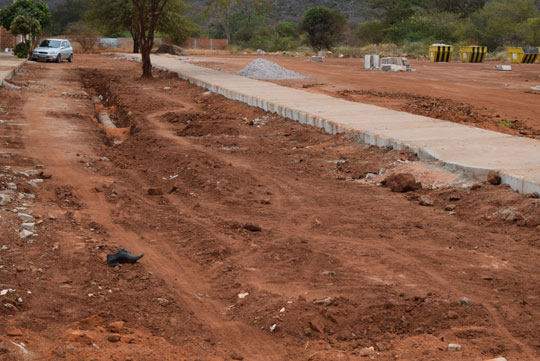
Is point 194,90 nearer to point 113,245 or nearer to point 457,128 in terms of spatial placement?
point 457,128

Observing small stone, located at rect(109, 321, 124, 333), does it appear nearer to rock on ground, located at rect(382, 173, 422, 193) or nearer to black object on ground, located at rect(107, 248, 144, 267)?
black object on ground, located at rect(107, 248, 144, 267)

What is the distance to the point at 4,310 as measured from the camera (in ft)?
16.4

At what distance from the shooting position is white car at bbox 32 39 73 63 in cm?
4138

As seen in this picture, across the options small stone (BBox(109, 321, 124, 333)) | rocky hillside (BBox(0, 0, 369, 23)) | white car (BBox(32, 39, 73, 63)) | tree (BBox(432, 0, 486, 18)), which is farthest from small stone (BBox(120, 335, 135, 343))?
rocky hillside (BBox(0, 0, 369, 23))

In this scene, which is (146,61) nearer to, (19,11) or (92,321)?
(19,11)

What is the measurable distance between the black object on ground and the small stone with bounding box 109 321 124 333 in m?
1.27

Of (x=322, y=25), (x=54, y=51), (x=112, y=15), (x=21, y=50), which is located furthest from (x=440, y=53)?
(x=322, y=25)

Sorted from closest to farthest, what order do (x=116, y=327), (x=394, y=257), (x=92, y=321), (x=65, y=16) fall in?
1. (x=116, y=327)
2. (x=92, y=321)
3. (x=394, y=257)
4. (x=65, y=16)

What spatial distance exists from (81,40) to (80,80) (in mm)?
35564

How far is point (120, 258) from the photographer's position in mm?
6188

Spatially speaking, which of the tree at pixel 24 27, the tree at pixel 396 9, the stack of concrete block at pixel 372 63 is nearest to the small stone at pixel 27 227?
the stack of concrete block at pixel 372 63

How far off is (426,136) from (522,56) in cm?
3342

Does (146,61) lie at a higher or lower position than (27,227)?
higher

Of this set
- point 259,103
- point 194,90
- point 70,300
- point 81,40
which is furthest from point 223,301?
point 81,40
